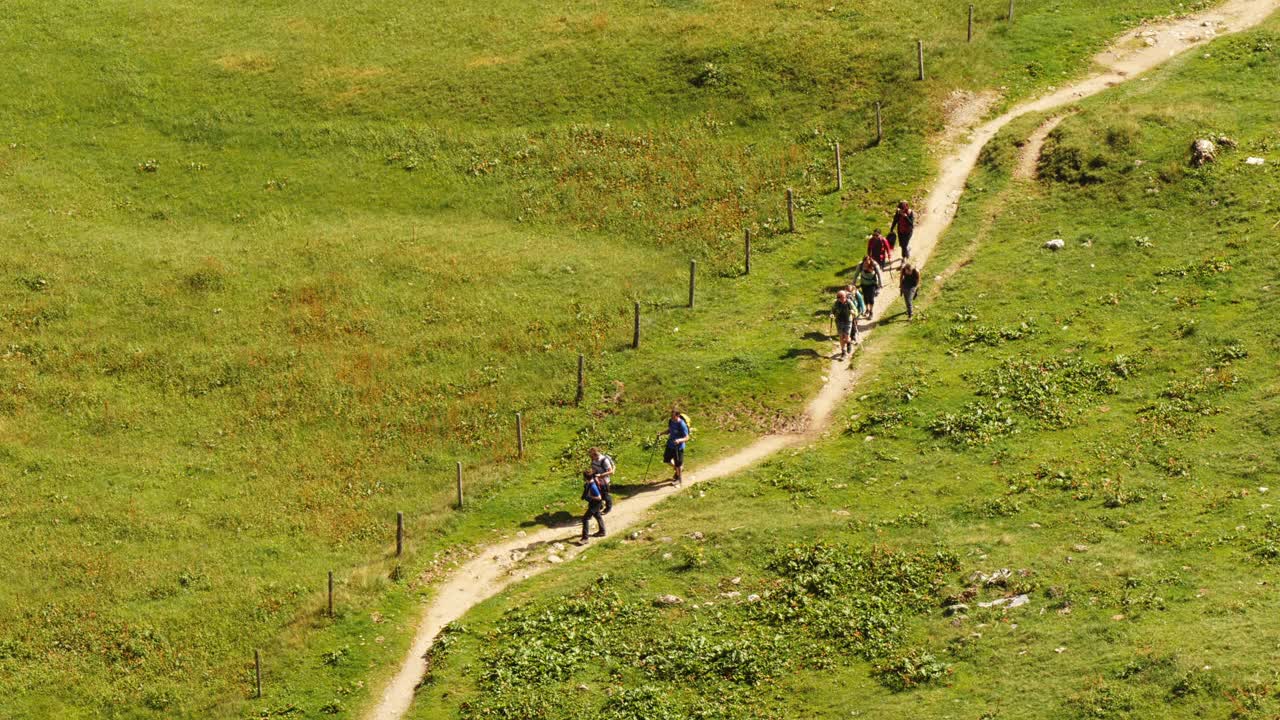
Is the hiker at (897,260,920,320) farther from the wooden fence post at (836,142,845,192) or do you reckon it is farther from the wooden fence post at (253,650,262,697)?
the wooden fence post at (253,650,262,697)

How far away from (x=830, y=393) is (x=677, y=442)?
6.38m

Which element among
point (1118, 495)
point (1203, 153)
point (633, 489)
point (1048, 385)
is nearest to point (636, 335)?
point (633, 489)

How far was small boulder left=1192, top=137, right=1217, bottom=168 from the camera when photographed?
51156 millimetres

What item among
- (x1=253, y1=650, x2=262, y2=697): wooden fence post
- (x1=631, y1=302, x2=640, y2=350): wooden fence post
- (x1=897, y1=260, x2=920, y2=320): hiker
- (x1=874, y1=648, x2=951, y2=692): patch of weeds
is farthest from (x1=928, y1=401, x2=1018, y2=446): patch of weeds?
(x1=253, y1=650, x2=262, y2=697): wooden fence post

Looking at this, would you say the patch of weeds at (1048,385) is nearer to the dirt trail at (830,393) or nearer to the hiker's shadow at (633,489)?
the dirt trail at (830,393)

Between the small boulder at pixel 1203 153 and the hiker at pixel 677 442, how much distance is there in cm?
2311

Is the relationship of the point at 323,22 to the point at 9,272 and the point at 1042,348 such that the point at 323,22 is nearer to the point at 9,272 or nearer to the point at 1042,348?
the point at 9,272

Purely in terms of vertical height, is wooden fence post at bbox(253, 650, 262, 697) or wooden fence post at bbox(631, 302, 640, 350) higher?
wooden fence post at bbox(631, 302, 640, 350)

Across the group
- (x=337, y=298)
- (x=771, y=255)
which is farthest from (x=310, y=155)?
(x=771, y=255)

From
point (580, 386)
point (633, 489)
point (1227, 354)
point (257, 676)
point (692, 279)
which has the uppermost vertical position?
point (692, 279)

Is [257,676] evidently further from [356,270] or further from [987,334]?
[987,334]

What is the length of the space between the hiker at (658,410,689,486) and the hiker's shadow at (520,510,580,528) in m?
3.37

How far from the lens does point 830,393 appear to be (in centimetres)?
4553

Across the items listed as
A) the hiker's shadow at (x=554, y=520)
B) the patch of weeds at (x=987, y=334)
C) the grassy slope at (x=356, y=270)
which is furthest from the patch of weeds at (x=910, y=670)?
the patch of weeds at (x=987, y=334)
